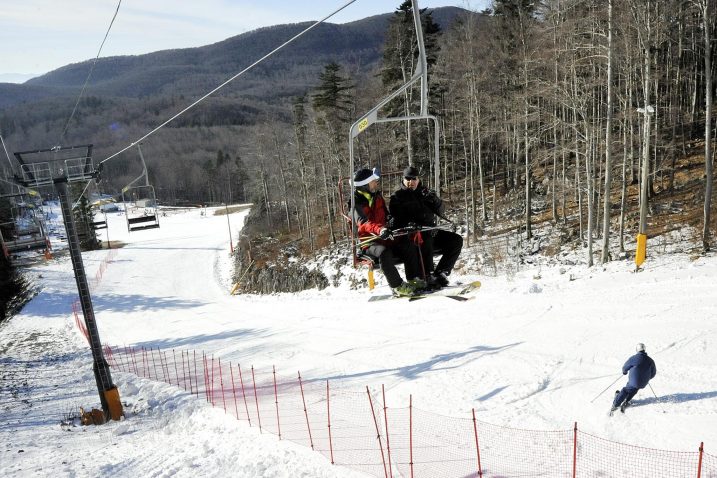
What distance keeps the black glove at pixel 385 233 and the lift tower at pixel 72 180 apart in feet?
33.7

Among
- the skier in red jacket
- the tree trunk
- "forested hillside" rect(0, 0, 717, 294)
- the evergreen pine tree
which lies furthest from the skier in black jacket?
the evergreen pine tree

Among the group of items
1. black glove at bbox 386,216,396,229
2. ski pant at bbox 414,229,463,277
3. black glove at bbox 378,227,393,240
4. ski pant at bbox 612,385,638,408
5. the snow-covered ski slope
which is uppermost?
black glove at bbox 386,216,396,229

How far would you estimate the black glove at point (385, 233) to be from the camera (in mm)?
8688

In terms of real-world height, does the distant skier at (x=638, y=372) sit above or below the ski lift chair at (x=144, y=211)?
below

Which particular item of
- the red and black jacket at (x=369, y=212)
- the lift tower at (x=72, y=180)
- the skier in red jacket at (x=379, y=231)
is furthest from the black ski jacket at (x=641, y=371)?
the lift tower at (x=72, y=180)

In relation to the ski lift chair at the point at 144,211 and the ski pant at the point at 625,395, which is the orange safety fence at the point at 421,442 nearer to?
the ski pant at the point at 625,395

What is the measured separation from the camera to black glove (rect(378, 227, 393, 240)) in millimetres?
8688

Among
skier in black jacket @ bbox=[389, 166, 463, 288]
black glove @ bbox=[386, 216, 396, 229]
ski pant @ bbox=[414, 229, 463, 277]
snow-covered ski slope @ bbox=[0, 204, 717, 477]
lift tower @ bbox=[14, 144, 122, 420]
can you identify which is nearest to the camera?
black glove @ bbox=[386, 216, 396, 229]

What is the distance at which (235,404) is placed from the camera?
46.7 ft

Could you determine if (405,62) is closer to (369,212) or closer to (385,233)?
(369,212)

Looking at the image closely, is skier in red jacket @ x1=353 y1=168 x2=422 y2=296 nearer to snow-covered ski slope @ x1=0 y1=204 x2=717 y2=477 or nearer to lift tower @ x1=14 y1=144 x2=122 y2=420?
snow-covered ski slope @ x1=0 y1=204 x2=717 y2=477

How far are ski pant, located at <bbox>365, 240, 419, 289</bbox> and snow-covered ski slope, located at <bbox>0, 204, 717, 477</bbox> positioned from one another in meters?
4.14

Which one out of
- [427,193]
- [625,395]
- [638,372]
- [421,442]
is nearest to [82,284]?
[421,442]

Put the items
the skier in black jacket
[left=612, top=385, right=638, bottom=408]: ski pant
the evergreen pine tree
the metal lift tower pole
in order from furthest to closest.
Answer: the evergreen pine tree < the metal lift tower pole < [left=612, top=385, right=638, bottom=408]: ski pant < the skier in black jacket
